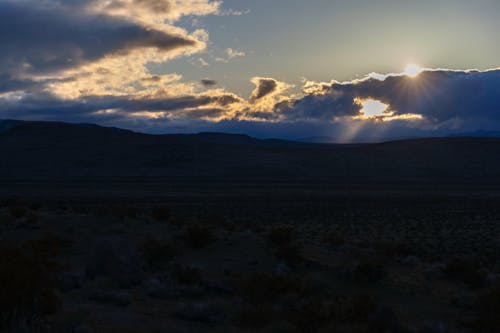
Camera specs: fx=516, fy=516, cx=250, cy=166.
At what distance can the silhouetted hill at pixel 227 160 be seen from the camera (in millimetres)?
104125

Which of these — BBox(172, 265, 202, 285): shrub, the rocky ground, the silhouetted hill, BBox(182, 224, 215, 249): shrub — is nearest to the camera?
the rocky ground

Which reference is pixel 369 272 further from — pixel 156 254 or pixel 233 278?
pixel 156 254

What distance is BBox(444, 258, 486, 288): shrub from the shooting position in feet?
50.5

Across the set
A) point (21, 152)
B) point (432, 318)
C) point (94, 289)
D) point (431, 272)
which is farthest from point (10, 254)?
point (21, 152)

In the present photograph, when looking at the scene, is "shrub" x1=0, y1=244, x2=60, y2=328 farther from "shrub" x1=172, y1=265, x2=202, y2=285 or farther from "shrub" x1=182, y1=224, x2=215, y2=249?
"shrub" x1=182, y1=224, x2=215, y2=249

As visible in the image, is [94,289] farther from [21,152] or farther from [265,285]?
[21,152]

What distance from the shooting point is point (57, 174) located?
Answer: 109 m

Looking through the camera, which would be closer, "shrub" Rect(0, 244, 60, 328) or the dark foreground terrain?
"shrub" Rect(0, 244, 60, 328)

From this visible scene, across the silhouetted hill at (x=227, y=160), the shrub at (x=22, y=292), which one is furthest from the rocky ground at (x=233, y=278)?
the silhouetted hill at (x=227, y=160)

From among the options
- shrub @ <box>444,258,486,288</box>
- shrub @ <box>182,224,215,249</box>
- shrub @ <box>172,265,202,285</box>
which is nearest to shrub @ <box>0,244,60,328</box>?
shrub @ <box>172,265,202,285</box>

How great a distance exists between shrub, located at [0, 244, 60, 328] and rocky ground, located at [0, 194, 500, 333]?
18 millimetres

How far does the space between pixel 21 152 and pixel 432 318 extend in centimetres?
13464

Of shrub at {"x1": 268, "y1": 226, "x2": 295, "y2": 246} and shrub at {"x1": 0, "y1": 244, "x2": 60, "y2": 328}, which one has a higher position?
shrub at {"x1": 0, "y1": 244, "x2": 60, "y2": 328}

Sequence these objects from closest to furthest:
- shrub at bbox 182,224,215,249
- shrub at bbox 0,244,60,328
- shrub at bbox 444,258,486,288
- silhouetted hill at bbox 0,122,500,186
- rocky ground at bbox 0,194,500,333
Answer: shrub at bbox 0,244,60,328, rocky ground at bbox 0,194,500,333, shrub at bbox 444,258,486,288, shrub at bbox 182,224,215,249, silhouetted hill at bbox 0,122,500,186
